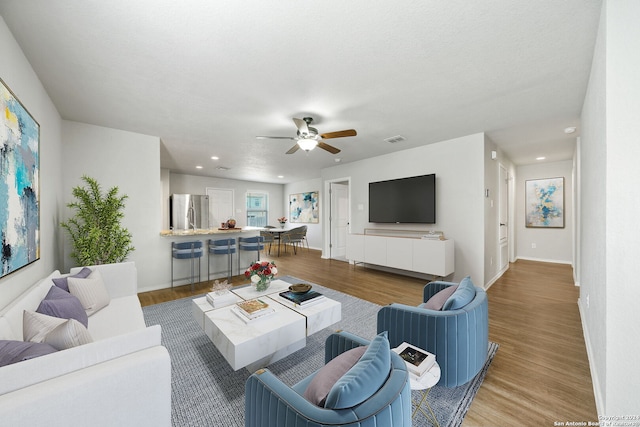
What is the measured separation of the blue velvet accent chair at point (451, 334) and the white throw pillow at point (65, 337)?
1841mm

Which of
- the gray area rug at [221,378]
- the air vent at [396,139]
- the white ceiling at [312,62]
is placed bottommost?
the gray area rug at [221,378]

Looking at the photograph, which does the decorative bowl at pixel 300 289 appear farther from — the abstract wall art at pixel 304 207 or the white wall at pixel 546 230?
the white wall at pixel 546 230

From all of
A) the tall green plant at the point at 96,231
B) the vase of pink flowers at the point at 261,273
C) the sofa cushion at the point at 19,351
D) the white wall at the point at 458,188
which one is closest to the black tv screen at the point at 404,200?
the white wall at the point at 458,188

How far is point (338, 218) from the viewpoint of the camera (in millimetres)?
7004

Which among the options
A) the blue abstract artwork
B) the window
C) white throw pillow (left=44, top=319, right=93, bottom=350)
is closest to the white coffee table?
white throw pillow (left=44, top=319, right=93, bottom=350)

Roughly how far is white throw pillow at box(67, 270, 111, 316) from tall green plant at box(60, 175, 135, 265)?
94 centimetres

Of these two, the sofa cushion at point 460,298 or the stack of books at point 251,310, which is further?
the stack of books at point 251,310

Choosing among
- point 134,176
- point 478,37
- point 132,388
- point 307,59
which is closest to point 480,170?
point 478,37

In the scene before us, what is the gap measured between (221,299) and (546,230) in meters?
7.27

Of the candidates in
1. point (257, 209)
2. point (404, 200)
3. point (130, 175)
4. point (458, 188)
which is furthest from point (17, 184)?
point (257, 209)

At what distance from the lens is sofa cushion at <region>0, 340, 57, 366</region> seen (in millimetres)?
1021

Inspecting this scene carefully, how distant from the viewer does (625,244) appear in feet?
4.53

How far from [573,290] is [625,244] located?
3565mm

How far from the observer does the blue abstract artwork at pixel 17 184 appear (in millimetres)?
1574
